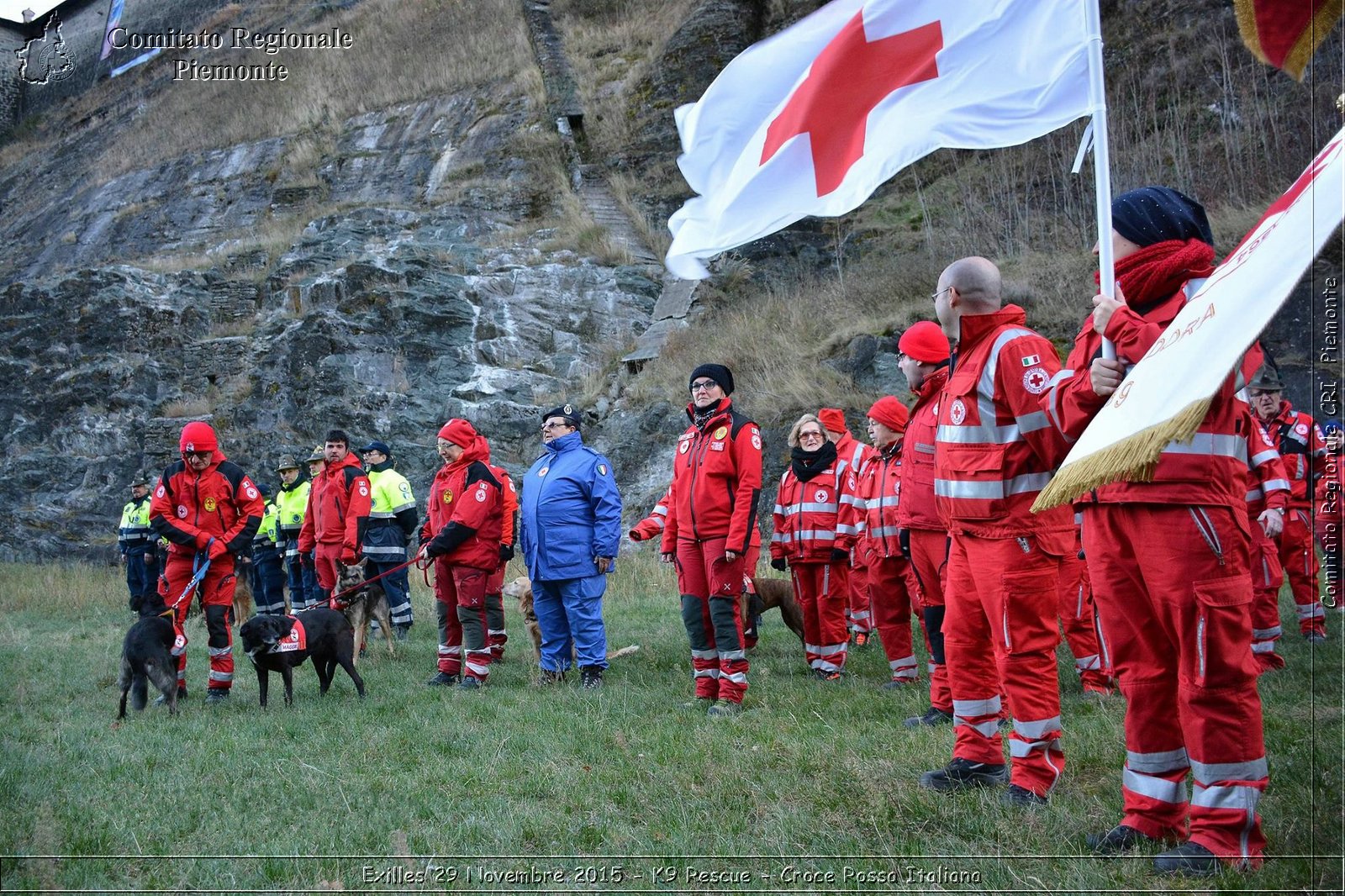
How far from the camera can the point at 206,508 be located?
9320 millimetres

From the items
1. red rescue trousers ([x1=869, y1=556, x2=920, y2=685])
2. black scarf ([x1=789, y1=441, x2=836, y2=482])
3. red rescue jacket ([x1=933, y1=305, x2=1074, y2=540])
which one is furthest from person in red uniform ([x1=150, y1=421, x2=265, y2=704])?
red rescue jacket ([x1=933, y1=305, x2=1074, y2=540])

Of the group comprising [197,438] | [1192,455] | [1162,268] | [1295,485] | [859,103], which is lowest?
[1295,485]

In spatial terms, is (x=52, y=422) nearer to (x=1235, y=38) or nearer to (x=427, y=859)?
→ (x=427, y=859)

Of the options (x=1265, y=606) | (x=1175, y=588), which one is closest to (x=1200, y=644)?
(x=1175, y=588)

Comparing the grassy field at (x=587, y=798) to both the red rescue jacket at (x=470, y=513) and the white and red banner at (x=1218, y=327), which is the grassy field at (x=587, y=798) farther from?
the red rescue jacket at (x=470, y=513)

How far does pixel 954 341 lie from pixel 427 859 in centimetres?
343

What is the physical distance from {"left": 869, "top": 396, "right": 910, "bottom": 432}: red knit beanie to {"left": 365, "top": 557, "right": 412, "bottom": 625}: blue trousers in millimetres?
6549

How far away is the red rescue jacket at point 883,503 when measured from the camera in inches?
313

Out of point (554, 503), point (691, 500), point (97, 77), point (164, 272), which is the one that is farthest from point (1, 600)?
point (97, 77)

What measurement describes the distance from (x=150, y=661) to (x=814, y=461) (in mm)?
5968

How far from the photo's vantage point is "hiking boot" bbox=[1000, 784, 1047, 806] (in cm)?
437

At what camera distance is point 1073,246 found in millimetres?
18250

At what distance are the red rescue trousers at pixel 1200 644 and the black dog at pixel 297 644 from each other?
22.3 ft

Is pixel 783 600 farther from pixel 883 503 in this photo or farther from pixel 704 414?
pixel 704 414
